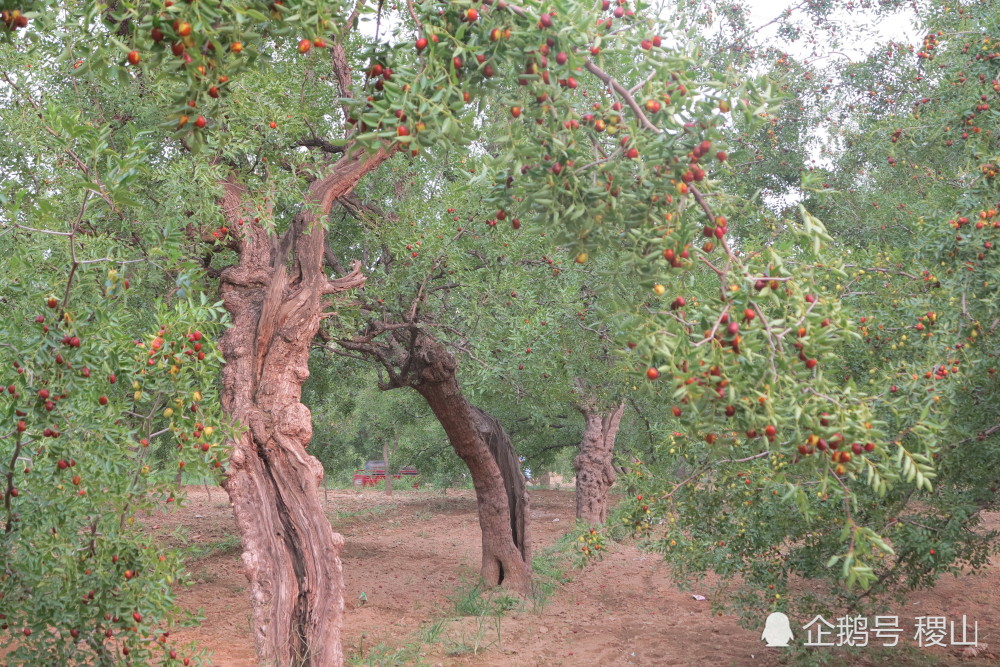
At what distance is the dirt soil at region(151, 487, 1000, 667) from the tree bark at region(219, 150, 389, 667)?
0.96 m

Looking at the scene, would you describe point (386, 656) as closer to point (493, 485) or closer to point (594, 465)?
point (493, 485)

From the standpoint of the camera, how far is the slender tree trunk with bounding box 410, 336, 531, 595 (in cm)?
961

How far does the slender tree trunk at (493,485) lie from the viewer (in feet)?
31.5

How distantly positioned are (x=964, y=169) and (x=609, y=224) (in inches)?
161

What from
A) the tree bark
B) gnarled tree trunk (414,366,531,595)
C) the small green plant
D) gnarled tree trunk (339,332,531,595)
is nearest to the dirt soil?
the small green plant

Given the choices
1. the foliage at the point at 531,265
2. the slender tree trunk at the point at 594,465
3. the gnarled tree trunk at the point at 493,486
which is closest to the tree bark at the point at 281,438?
the foliage at the point at 531,265

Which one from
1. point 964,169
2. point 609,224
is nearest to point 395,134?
point 609,224

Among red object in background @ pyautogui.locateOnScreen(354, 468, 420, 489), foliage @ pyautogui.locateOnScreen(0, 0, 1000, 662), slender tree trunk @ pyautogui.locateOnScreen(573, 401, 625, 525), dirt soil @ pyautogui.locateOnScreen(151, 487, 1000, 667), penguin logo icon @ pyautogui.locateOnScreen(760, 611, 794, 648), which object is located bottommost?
red object in background @ pyautogui.locateOnScreen(354, 468, 420, 489)

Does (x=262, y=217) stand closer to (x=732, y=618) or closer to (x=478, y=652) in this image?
(x=478, y=652)

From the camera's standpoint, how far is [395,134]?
2.34 m

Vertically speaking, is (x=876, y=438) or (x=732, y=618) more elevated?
(x=876, y=438)

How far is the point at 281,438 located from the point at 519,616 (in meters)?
5.16

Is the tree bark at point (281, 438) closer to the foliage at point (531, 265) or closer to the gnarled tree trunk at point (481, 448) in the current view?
the foliage at point (531, 265)

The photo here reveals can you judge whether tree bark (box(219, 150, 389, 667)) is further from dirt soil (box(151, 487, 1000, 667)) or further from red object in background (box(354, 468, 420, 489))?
red object in background (box(354, 468, 420, 489))
